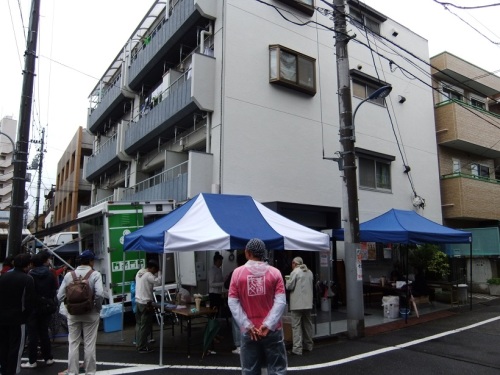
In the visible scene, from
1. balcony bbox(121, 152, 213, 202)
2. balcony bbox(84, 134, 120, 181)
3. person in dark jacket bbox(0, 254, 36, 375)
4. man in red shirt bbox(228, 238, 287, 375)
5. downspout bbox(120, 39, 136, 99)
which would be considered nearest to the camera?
man in red shirt bbox(228, 238, 287, 375)

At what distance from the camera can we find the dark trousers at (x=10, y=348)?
17.6 ft

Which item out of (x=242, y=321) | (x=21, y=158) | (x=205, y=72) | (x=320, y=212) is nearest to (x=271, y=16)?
(x=205, y=72)

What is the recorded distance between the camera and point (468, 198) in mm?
17125

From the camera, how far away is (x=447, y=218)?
698 inches

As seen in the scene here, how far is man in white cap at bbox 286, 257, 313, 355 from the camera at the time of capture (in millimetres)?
7512

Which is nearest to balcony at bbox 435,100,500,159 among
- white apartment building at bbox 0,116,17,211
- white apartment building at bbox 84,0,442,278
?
white apartment building at bbox 84,0,442,278

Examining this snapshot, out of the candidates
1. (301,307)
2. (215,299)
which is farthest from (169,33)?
(301,307)

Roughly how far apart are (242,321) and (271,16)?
11777mm

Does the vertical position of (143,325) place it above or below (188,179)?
below

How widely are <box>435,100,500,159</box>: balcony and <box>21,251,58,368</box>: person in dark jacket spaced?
672 inches

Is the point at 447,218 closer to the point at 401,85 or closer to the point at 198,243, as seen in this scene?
the point at 401,85

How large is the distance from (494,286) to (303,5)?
13390mm

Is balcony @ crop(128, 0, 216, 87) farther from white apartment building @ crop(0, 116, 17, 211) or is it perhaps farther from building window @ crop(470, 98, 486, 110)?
white apartment building @ crop(0, 116, 17, 211)

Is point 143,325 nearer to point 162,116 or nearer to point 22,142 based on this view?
point 22,142
